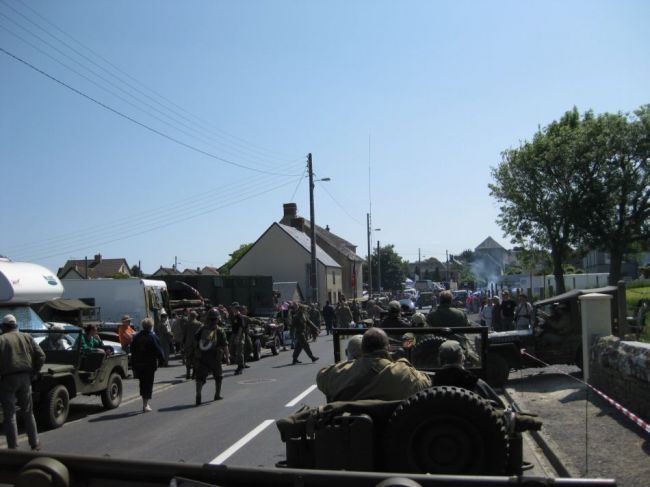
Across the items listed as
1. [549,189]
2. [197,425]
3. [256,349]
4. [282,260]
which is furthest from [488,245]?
[197,425]

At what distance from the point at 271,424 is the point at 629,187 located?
1277 inches

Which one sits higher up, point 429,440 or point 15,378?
point 429,440

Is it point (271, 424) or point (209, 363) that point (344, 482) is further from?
point (209, 363)

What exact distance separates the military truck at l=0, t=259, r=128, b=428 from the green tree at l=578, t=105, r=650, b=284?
30.0 metres

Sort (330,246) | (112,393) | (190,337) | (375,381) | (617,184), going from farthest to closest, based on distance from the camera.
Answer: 1. (330,246)
2. (617,184)
3. (190,337)
4. (112,393)
5. (375,381)

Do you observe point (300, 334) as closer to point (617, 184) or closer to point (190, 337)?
point (190, 337)

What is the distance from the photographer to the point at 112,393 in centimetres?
1291

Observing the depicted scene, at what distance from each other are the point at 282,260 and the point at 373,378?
58705 millimetres

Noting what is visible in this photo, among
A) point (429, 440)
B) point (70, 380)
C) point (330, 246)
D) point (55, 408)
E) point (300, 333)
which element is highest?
point (330, 246)

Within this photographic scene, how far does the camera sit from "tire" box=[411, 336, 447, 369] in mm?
7035

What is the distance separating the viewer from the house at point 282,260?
62844 millimetres

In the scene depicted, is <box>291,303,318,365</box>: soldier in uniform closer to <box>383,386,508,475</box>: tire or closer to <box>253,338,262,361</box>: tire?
<box>253,338,262,361</box>: tire

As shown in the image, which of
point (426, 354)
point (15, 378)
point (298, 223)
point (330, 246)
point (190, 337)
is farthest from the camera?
point (330, 246)

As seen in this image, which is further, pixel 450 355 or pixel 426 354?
pixel 426 354
